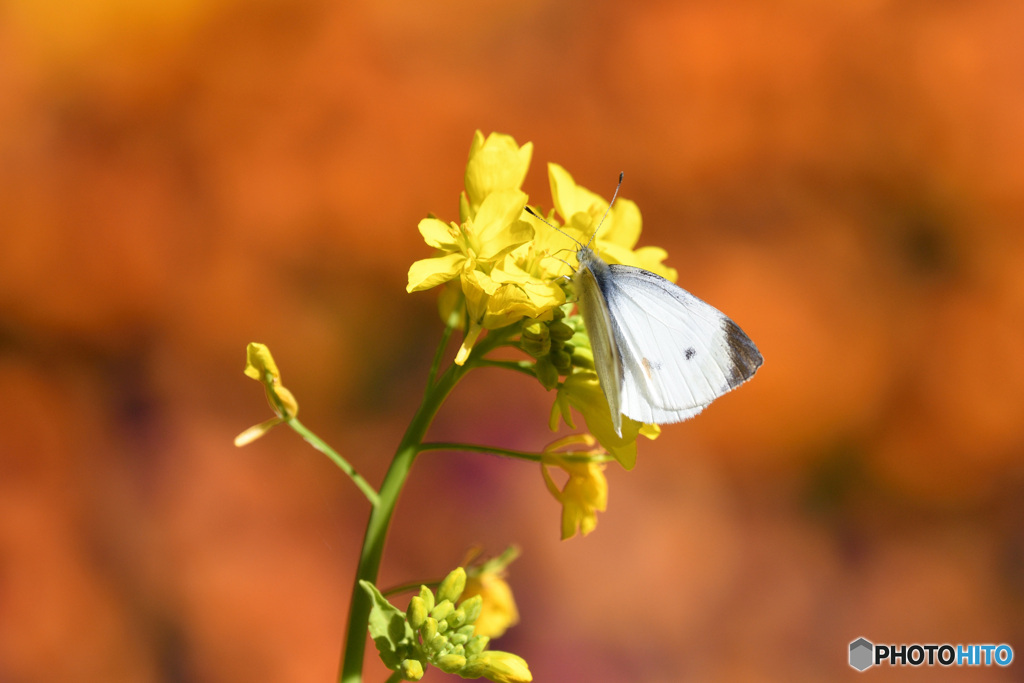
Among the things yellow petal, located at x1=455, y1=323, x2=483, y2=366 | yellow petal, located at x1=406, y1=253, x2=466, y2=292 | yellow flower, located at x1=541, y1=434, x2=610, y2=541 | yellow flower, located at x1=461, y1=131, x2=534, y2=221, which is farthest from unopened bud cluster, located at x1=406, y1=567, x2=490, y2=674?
yellow flower, located at x1=461, y1=131, x2=534, y2=221

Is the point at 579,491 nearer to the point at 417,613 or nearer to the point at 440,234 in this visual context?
the point at 417,613

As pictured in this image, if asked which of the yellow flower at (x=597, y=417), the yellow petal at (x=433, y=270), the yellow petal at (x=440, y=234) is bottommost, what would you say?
the yellow flower at (x=597, y=417)

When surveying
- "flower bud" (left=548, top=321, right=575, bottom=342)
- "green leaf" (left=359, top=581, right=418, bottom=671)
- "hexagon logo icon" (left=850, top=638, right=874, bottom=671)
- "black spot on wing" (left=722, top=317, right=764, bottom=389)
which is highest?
"flower bud" (left=548, top=321, right=575, bottom=342)

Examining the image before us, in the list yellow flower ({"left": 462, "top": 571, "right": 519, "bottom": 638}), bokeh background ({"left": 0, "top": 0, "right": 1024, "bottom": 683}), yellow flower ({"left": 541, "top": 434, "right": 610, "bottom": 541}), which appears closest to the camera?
yellow flower ({"left": 541, "top": 434, "right": 610, "bottom": 541})

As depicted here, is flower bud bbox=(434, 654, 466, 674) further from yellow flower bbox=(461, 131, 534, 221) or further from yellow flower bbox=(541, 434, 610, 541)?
yellow flower bbox=(461, 131, 534, 221)

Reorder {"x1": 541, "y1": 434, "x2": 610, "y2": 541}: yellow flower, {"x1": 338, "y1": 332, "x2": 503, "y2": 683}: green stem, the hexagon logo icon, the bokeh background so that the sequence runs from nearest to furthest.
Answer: {"x1": 338, "y1": 332, "x2": 503, "y2": 683}: green stem, {"x1": 541, "y1": 434, "x2": 610, "y2": 541}: yellow flower, the bokeh background, the hexagon logo icon

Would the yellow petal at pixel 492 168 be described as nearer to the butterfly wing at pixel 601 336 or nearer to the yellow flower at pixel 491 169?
the yellow flower at pixel 491 169

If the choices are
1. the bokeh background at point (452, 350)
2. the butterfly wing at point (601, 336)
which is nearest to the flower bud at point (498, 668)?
the butterfly wing at point (601, 336)
